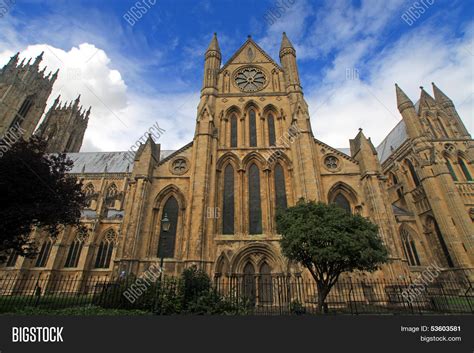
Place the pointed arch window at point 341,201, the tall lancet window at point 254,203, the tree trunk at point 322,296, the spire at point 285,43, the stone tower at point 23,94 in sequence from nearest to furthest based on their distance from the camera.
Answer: the tree trunk at point 322,296 < the tall lancet window at point 254,203 < the pointed arch window at point 341,201 < the spire at point 285,43 < the stone tower at point 23,94

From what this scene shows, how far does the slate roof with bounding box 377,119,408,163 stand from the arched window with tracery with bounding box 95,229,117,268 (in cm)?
4064

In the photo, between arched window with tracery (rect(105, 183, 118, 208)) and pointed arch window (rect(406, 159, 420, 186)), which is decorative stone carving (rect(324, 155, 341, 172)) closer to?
pointed arch window (rect(406, 159, 420, 186))

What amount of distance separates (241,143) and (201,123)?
4.15 meters

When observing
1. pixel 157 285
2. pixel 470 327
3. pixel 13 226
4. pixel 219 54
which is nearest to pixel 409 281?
pixel 470 327

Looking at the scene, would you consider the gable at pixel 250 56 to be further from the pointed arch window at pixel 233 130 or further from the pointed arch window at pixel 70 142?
the pointed arch window at pixel 70 142

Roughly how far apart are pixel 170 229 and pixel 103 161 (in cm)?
3467

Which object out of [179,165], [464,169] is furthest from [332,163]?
[464,169]

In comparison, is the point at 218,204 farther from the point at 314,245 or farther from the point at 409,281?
the point at 409,281

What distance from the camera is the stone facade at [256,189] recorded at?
18188 millimetres

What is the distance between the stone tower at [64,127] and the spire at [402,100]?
200ft

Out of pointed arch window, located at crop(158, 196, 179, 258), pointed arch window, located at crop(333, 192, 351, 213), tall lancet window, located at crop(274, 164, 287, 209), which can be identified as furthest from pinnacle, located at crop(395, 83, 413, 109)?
pointed arch window, located at crop(158, 196, 179, 258)

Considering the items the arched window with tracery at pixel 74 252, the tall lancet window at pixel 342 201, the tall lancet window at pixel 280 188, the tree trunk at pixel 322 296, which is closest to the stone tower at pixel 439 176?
the tall lancet window at pixel 342 201

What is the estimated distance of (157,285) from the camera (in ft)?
37.3

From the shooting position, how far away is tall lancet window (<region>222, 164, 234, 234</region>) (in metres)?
19.8
